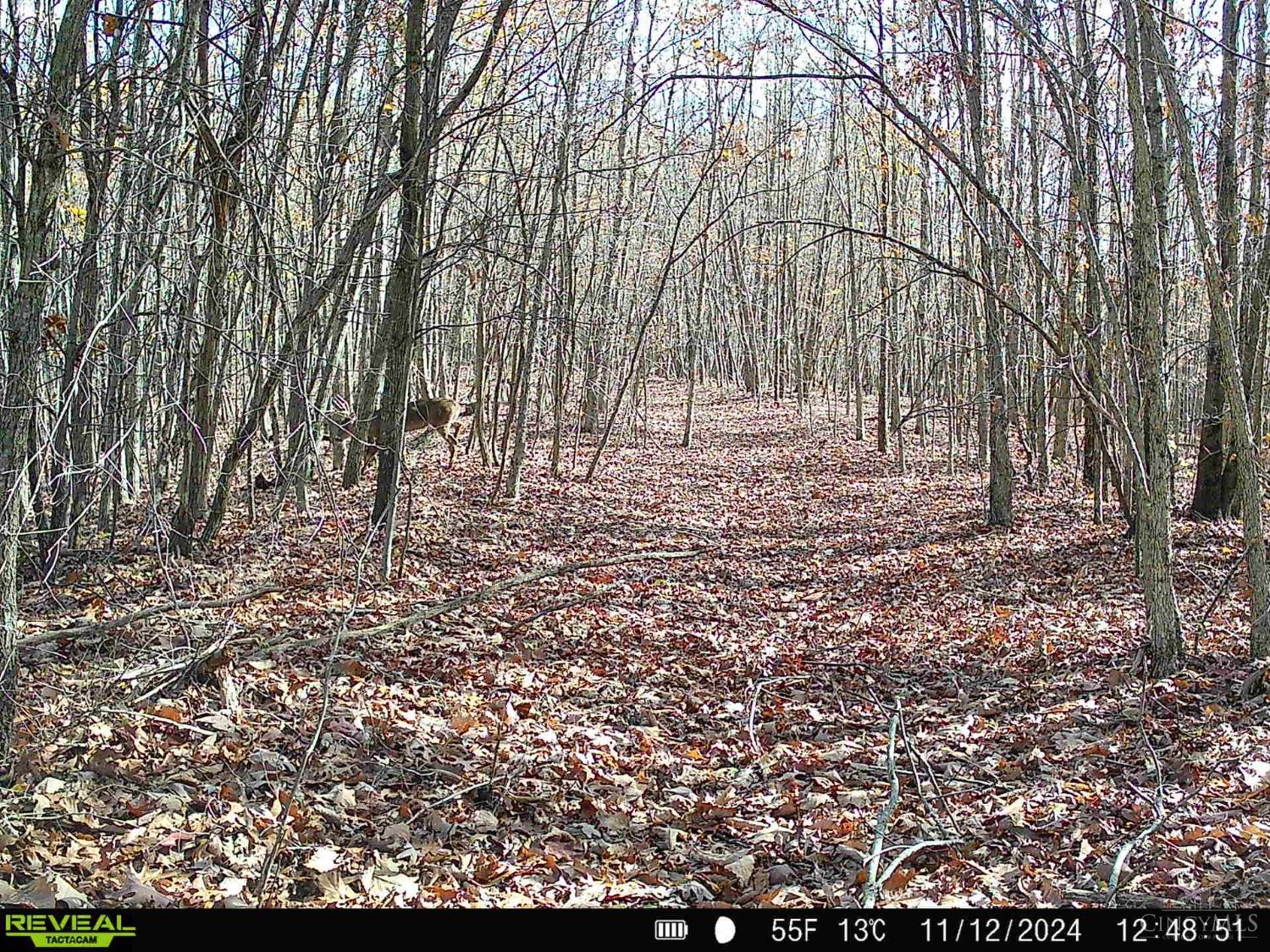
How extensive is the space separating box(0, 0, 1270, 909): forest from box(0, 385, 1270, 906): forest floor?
1.2 inches

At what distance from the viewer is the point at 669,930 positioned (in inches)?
126

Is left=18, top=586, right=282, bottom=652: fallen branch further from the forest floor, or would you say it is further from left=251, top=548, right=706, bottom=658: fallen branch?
left=251, top=548, right=706, bottom=658: fallen branch

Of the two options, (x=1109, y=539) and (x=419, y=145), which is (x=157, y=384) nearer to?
(x=419, y=145)

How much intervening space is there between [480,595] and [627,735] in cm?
293

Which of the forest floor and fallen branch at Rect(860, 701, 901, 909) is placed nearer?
fallen branch at Rect(860, 701, 901, 909)

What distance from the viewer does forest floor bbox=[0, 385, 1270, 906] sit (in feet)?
12.2

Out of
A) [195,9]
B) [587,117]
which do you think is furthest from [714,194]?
[195,9]

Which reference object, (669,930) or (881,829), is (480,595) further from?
(669,930)

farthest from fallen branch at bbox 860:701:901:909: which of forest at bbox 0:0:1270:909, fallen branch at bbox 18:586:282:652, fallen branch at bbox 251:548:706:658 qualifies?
fallen branch at bbox 251:548:706:658

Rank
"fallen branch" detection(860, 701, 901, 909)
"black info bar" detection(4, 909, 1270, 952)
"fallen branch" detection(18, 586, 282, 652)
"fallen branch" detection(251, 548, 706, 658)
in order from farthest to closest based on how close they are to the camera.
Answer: "fallen branch" detection(251, 548, 706, 658) < "fallen branch" detection(18, 586, 282, 652) < "fallen branch" detection(860, 701, 901, 909) < "black info bar" detection(4, 909, 1270, 952)

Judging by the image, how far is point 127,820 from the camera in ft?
12.3

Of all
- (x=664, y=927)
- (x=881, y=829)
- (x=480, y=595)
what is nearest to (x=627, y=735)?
(x=881, y=829)

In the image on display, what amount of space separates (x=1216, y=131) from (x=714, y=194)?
2009 centimetres

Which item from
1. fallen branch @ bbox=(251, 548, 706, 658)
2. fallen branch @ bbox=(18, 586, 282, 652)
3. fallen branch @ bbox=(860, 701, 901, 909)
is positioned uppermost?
fallen branch @ bbox=(18, 586, 282, 652)
